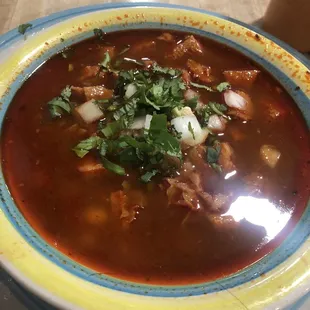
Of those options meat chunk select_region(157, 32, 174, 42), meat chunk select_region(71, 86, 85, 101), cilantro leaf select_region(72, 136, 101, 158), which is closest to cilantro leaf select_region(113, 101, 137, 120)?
cilantro leaf select_region(72, 136, 101, 158)

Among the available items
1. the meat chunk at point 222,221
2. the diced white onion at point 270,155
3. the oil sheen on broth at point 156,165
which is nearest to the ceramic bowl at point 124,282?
the oil sheen on broth at point 156,165

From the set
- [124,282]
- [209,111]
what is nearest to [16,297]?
[124,282]

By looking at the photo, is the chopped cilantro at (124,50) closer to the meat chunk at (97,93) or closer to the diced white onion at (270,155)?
the meat chunk at (97,93)

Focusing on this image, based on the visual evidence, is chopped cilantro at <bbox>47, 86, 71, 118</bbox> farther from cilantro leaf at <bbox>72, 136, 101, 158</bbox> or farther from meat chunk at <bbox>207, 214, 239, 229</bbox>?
meat chunk at <bbox>207, 214, 239, 229</bbox>

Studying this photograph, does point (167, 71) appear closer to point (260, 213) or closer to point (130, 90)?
point (130, 90)

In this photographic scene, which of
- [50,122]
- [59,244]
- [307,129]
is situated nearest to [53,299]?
[59,244]
